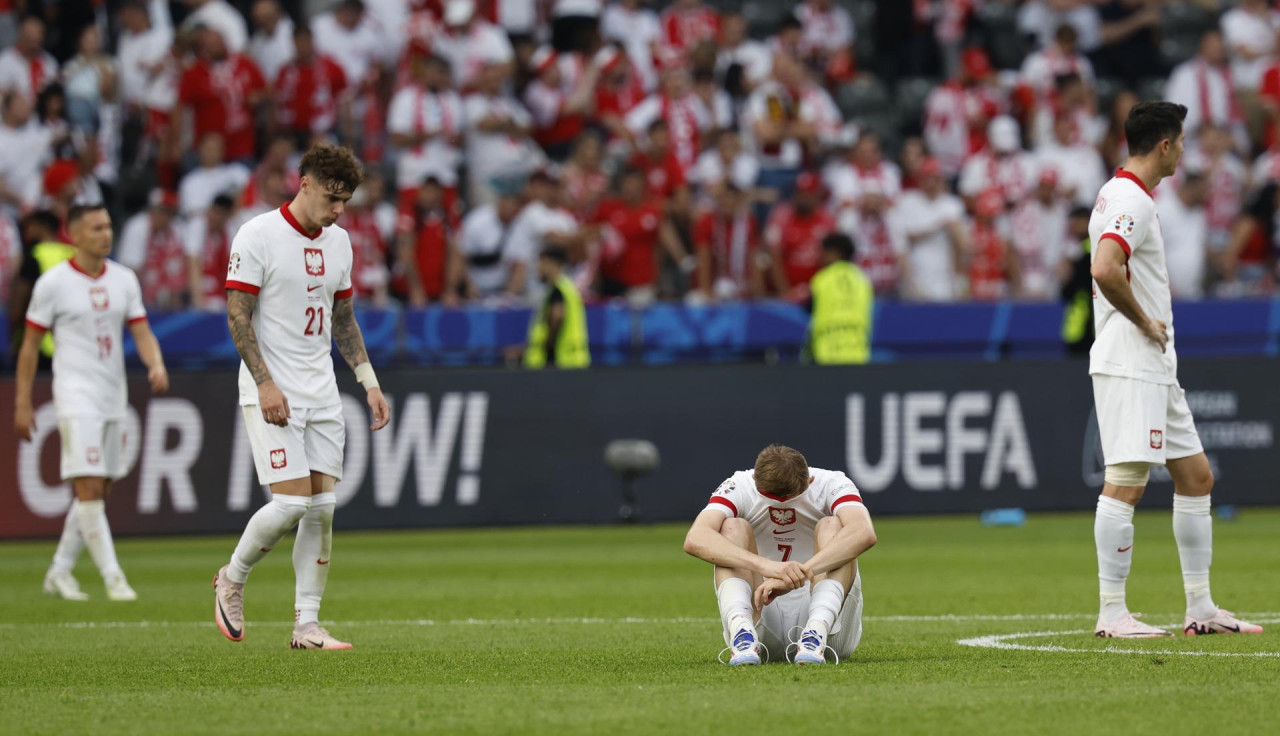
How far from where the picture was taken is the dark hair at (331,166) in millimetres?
8633

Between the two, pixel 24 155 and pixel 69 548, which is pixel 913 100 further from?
pixel 69 548

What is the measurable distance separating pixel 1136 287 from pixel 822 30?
15421 millimetres

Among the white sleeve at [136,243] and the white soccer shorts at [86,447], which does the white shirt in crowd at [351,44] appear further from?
the white soccer shorts at [86,447]

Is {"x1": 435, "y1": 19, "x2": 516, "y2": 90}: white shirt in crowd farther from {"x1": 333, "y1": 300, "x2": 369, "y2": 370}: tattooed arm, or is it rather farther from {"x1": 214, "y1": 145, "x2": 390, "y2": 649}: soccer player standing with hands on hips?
{"x1": 214, "y1": 145, "x2": 390, "y2": 649}: soccer player standing with hands on hips

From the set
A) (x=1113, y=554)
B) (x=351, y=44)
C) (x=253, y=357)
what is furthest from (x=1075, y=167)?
(x=253, y=357)

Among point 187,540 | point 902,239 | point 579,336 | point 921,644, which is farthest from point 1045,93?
point 921,644

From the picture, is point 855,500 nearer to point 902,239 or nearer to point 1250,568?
point 1250,568

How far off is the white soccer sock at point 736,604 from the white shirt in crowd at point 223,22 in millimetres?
14359

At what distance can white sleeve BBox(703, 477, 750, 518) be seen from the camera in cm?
781

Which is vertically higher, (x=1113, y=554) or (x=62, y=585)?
(x=1113, y=554)

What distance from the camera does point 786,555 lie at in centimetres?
796

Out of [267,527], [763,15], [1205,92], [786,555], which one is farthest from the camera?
[763,15]

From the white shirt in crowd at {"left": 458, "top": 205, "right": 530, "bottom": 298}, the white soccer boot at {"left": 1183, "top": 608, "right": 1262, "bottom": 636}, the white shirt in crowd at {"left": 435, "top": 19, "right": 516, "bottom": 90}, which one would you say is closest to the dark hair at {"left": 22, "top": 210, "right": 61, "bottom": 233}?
the white shirt in crowd at {"left": 458, "top": 205, "right": 530, "bottom": 298}

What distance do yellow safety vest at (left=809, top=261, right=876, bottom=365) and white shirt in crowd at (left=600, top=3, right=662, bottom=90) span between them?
5277 millimetres
